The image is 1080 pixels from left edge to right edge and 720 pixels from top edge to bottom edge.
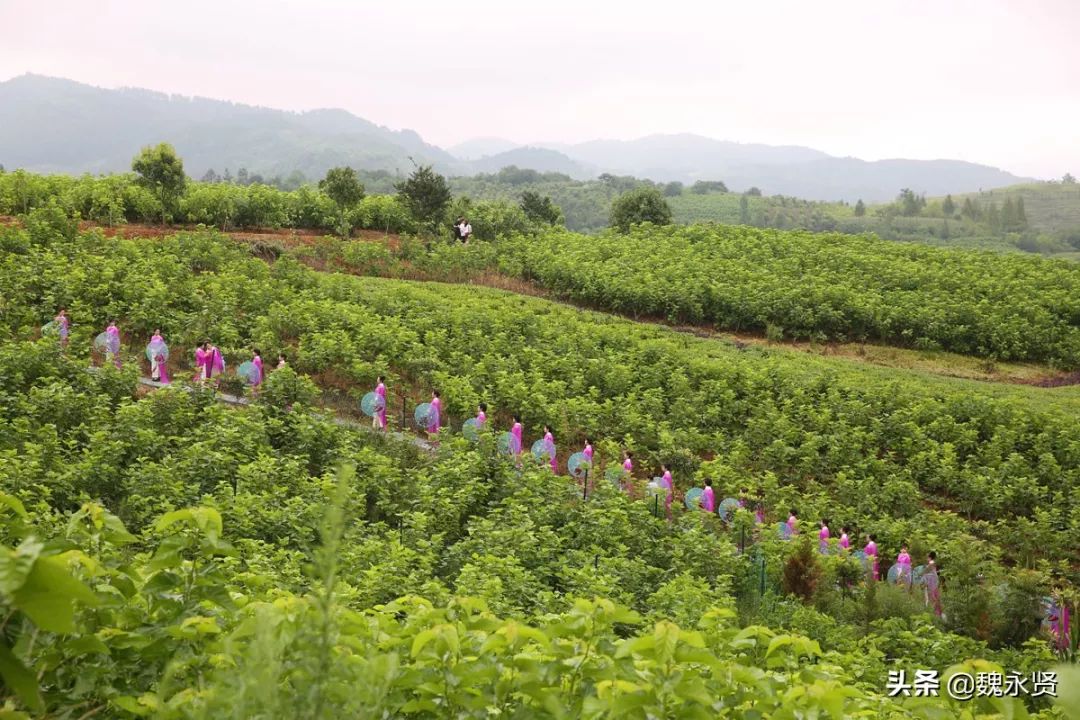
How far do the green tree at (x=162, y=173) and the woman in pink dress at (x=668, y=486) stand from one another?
55.6ft

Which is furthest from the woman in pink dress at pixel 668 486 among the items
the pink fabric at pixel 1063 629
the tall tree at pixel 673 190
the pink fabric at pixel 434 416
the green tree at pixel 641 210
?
the tall tree at pixel 673 190

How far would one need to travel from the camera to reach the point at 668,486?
10.4 metres

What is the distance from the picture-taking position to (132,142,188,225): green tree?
21.6 m

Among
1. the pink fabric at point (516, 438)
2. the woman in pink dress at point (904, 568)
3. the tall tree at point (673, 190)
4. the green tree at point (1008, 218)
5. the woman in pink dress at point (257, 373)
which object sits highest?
the tall tree at point (673, 190)

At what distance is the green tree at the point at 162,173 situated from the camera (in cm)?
2156

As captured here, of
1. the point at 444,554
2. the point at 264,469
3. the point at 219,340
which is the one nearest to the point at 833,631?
the point at 444,554

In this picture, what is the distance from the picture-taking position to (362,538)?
6922 mm

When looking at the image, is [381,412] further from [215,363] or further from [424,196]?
[424,196]

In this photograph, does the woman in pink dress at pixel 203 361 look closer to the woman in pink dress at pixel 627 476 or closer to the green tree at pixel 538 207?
the woman in pink dress at pixel 627 476

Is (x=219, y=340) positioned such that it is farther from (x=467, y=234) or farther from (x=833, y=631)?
(x=467, y=234)

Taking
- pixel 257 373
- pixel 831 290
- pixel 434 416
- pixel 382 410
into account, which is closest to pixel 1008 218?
pixel 831 290

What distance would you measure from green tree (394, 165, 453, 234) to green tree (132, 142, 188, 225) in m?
6.77

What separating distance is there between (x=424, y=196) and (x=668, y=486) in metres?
18.0

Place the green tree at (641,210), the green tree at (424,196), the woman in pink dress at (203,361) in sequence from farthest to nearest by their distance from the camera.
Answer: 1. the green tree at (641,210)
2. the green tree at (424,196)
3. the woman in pink dress at (203,361)
